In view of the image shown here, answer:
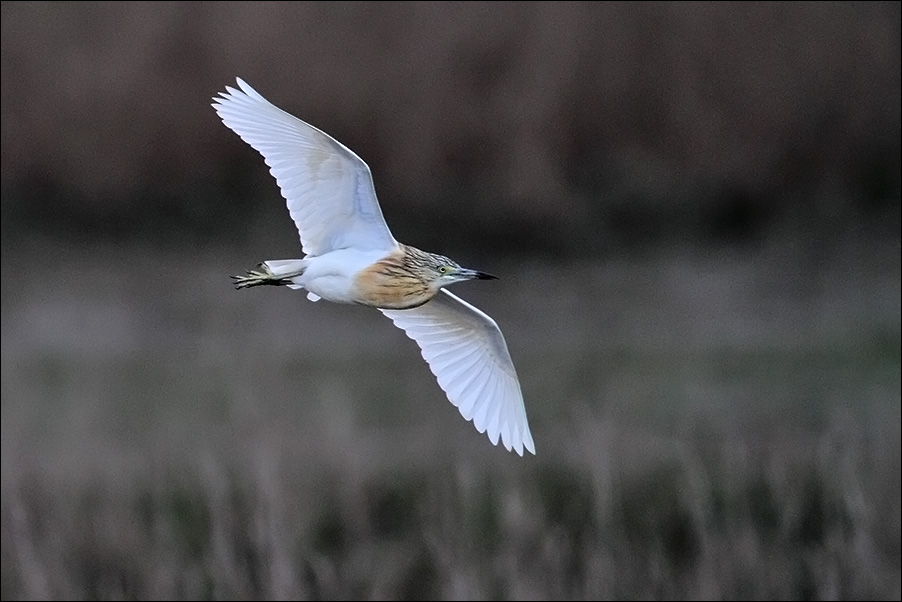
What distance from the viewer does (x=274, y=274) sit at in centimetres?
422

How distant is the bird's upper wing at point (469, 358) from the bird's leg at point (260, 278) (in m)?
0.60

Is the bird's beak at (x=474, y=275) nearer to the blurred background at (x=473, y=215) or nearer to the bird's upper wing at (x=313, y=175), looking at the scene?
the bird's upper wing at (x=313, y=175)

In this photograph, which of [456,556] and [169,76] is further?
[169,76]

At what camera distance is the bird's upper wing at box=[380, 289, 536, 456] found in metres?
4.79

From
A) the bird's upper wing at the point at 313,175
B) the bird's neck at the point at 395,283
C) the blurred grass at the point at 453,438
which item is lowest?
the blurred grass at the point at 453,438

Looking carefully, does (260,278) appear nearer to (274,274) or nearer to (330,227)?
(274,274)

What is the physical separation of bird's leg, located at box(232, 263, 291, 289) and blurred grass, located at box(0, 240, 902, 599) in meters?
2.96

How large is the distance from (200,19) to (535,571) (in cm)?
359

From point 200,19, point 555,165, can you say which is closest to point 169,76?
point 200,19

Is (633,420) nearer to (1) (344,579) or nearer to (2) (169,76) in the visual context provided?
(1) (344,579)

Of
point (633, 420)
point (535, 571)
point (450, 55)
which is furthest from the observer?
point (450, 55)

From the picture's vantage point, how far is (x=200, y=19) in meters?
8.83

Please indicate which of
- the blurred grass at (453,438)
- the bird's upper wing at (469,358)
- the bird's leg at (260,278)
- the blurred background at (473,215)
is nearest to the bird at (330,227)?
the bird's leg at (260,278)

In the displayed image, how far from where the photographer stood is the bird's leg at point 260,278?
4.18 meters
